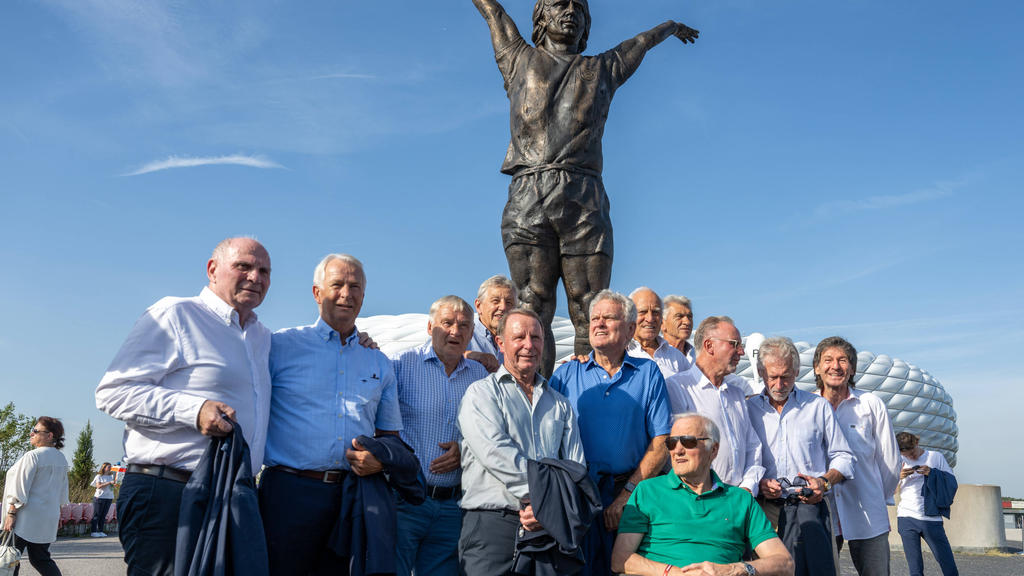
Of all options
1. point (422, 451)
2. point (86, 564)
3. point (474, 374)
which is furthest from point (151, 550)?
point (86, 564)

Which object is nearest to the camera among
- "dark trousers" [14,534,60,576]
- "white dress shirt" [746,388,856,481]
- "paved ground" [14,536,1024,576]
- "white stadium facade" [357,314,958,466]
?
"white dress shirt" [746,388,856,481]

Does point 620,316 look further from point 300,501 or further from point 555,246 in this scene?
point 555,246

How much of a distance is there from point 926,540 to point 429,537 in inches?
→ 257

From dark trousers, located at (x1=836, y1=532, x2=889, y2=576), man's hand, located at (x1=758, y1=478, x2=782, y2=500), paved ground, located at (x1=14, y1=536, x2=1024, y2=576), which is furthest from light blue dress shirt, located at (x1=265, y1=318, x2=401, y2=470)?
paved ground, located at (x1=14, y1=536, x2=1024, y2=576)

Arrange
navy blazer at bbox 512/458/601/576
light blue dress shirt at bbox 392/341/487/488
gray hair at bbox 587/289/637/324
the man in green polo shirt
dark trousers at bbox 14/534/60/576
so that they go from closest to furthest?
navy blazer at bbox 512/458/601/576
the man in green polo shirt
light blue dress shirt at bbox 392/341/487/488
gray hair at bbox 587/289/637/324
dark trousers at bbox 14/534/60/576

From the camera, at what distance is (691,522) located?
387 centimetres

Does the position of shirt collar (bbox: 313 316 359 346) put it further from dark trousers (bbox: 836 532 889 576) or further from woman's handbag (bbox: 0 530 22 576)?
woman's handbag (bbox: 0 530 22 576)

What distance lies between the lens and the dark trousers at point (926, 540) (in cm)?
824

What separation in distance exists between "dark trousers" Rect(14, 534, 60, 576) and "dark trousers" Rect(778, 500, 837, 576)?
20.1ft

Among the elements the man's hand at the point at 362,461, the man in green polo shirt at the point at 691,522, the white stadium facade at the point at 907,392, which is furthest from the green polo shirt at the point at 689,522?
the white stadium facade at the point at 907,392

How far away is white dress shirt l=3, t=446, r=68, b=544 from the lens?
7.55 meters

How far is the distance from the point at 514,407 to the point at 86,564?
30.9ft

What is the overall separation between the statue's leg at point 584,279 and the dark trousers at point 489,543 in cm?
290

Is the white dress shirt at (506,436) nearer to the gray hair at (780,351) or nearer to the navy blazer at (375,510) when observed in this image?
the navy blazer at (375,510)
